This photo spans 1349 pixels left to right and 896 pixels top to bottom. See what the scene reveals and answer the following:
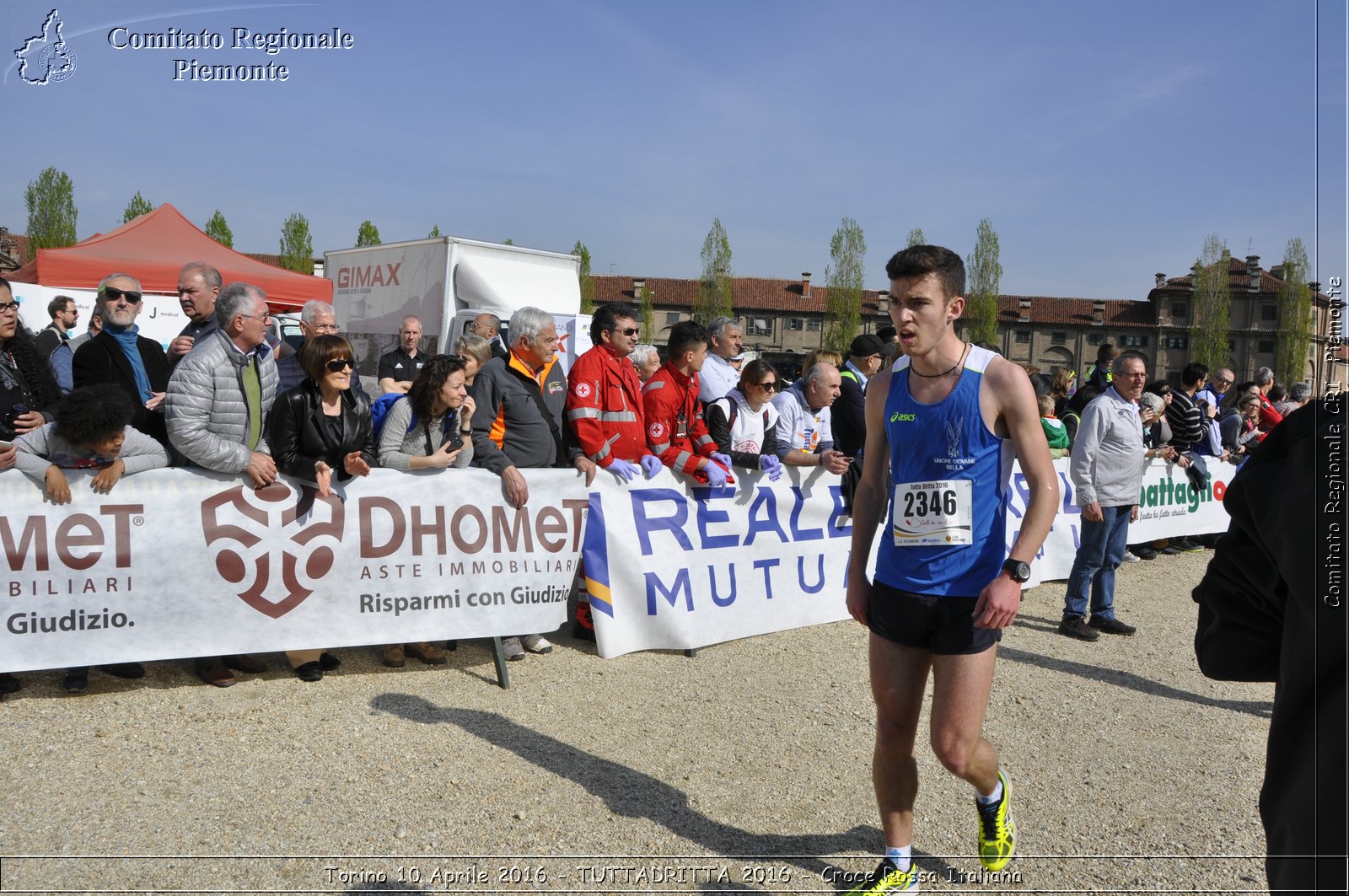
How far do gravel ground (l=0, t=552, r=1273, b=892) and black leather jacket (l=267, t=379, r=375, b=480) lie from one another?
4.13 feet

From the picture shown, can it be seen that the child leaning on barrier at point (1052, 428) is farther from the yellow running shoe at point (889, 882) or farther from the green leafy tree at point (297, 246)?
the green leafy tree at point (297, 246)

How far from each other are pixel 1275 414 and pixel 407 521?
1153 centimetres

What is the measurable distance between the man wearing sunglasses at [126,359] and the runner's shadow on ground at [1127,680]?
587 cm

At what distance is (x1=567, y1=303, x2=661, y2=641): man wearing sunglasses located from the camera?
5633 mm

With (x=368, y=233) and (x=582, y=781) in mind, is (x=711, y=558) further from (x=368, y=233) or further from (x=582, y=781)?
(x=368, y=233)

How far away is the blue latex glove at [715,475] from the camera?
19.1ft

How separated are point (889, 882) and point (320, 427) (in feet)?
12.0

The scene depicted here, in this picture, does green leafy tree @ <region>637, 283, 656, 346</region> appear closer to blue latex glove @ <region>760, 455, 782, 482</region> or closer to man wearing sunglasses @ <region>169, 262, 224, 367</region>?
blue latex glove @ <region>760, 455, 782, 482</region>

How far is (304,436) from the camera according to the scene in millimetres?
4785

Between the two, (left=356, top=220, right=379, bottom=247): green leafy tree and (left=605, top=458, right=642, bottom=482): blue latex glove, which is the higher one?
(left=356, top=220, right=379, bottom=247): green leafy tree

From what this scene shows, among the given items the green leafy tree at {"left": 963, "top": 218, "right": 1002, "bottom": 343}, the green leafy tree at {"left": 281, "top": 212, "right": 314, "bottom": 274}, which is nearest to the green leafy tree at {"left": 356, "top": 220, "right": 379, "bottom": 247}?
the green leafy tree at {"left": 281, "top": 212, "right": 314, "bottom": 274}

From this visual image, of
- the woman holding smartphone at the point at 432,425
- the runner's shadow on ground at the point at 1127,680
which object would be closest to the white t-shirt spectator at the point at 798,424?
the runner's shadow on ground at the point at 1127,680

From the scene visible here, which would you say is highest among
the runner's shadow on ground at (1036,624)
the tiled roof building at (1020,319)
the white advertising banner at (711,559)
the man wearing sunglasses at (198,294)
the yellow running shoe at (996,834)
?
the tiled roof building at (1020,319)

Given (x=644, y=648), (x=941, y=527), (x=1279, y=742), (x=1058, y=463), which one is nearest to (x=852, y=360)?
(x=1058, y=463)
